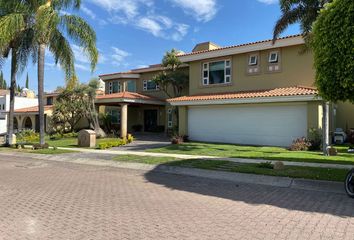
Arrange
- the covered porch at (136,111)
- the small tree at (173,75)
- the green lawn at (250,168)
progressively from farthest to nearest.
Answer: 1. the covered porch at (136,111)
2. the small tree at (173,75)
3. the green lawn at (250,168)

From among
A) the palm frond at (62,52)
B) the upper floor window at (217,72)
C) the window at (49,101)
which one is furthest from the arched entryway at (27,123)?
the upper floor window at (217,72)

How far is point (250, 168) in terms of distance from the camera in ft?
38.4

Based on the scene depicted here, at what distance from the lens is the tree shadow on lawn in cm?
719

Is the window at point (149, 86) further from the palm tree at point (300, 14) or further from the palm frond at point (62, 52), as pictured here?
the palm tree at point (300, 14)

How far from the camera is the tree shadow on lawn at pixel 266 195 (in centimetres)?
719

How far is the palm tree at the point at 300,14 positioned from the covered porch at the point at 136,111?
14375 millimetres

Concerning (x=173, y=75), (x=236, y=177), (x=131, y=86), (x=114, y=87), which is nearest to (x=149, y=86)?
→ (x=131, y=86)

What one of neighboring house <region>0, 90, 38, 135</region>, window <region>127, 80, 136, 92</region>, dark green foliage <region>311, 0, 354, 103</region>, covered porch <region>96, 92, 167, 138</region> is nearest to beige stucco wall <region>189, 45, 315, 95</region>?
covered porch <region>96, 92, 167, 138</region>

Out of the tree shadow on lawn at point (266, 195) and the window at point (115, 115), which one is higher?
the window at point (115, 115)

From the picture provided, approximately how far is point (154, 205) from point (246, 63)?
17232 millimetres

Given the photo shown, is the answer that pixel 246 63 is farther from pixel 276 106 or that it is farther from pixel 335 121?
pixel 335 121

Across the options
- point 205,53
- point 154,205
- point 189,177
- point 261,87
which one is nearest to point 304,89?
point 261,87

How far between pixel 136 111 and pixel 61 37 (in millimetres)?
14377

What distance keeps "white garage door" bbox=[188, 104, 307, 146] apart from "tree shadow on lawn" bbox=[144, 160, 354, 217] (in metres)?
9.90
